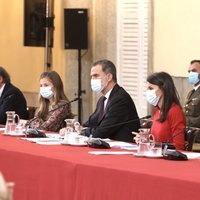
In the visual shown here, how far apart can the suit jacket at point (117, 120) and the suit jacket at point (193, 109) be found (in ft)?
5.38

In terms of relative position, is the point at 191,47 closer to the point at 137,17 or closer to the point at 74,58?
the point at 137,17

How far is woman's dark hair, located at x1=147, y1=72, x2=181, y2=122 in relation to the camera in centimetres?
541

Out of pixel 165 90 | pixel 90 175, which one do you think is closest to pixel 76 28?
pixel 165 90

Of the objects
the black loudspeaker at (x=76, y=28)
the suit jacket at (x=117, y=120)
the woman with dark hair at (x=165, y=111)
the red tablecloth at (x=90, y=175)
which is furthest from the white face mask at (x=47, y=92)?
the black loudspeaker at (x=76, y=28)

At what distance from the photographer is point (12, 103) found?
7.47 meters

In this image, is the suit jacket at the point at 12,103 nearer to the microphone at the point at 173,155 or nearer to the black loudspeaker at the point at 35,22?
the black loudspeaker at the point at 35,22

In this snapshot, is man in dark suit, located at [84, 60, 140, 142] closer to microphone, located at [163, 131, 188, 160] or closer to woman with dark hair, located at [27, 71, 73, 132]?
woman with dark hair, located at [27, 71, 73, 132]

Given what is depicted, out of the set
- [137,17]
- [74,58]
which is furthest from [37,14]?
[137,17]

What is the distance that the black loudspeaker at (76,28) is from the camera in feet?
30.8

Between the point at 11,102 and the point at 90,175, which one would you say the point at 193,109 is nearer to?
the point at 11,102

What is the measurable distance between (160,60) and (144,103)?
1.81 ft

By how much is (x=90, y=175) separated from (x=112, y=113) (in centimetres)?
173

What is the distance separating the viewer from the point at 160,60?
28.8ft

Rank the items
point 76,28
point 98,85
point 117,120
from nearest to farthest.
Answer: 1. point 117,120
2. point 98,85
3. point 76,28
